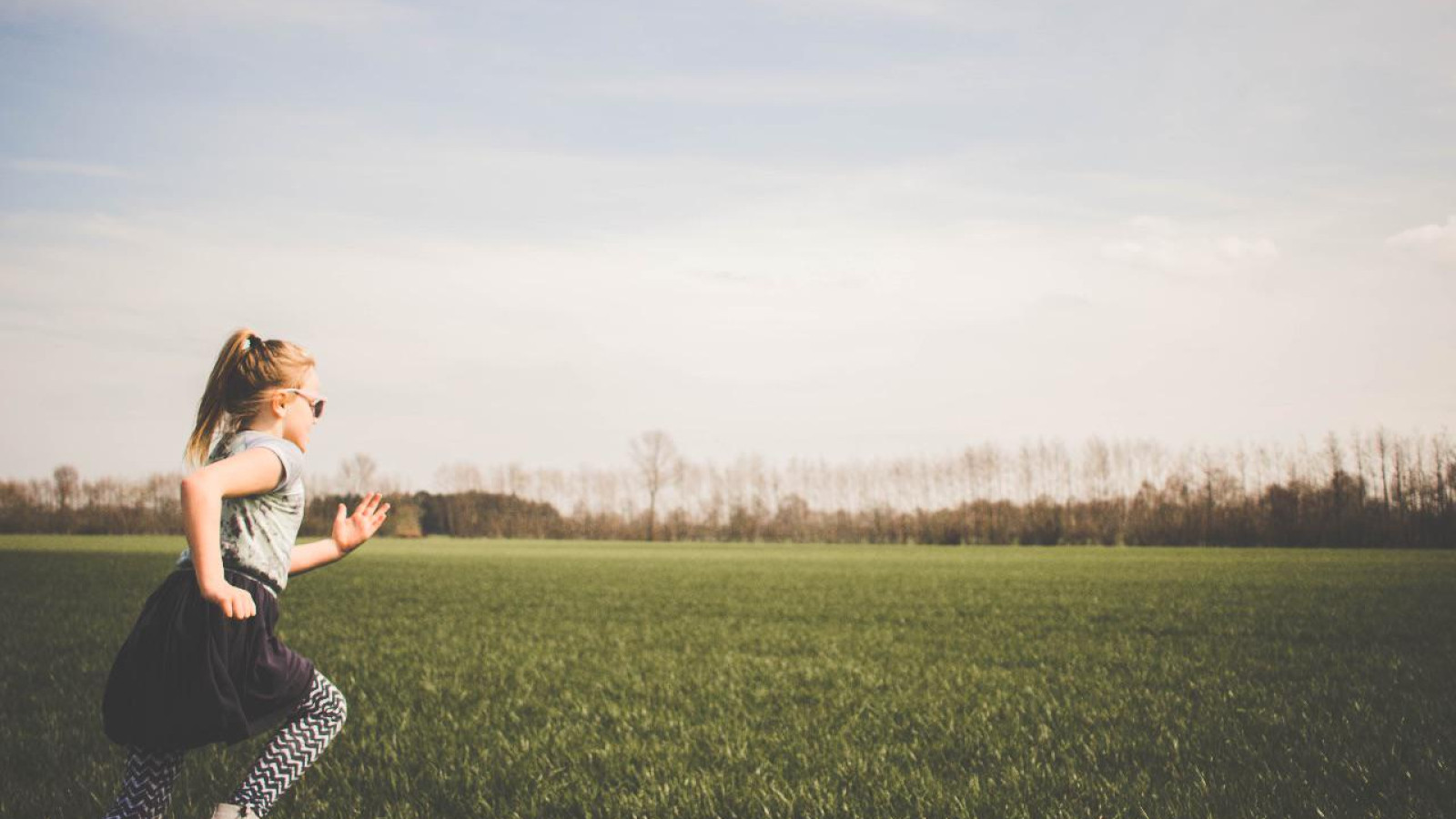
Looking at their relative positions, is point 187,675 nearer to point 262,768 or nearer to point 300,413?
point 262,768

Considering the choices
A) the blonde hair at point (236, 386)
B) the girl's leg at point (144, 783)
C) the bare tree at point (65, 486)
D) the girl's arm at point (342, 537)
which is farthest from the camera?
the bare tree at point (65, 486)

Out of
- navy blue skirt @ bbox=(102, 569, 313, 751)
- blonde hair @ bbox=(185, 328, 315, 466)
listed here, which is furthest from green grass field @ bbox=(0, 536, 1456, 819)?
blonde hair @ bbox=(185, 328, 315, 466)

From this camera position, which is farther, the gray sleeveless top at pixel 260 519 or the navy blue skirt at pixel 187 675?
the gray sleeveless top at pixel 260 519

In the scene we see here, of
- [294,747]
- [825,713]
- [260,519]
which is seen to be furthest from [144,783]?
[825,713]

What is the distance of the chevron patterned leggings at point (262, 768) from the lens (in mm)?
3699

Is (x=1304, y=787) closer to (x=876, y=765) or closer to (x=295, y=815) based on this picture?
(x=876, y=765)

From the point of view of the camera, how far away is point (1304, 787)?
5.92m

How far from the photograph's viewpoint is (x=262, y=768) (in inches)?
149

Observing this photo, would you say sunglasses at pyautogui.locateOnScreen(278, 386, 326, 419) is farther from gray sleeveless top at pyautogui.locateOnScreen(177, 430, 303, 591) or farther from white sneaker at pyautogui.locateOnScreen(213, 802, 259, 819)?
white sneaker at pyautogui.locateOnScreen(213, 802, 259, 819)

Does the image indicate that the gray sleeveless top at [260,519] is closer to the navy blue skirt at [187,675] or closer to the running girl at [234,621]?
the running girl at [234,621]

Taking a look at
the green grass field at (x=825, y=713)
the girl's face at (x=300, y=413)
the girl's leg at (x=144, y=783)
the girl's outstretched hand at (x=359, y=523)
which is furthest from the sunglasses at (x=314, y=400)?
the green grass field at (x=825, y=713)

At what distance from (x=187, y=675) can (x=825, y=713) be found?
6.23 m

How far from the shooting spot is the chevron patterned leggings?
3.70 metres

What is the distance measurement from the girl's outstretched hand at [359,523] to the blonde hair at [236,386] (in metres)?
0.68
